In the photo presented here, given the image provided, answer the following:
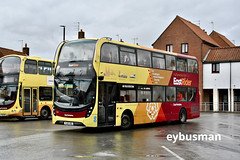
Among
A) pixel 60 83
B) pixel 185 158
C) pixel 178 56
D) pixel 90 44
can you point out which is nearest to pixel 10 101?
pixel 60 83

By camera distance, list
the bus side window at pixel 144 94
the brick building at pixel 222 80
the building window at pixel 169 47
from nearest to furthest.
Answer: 1. the bus side window at pixel 144 94
2. the brick building at pixel 222 80
3. the building window at pixel 169 47

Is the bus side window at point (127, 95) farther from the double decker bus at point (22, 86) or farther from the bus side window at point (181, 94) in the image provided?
the double decker bus at point (22, 86)

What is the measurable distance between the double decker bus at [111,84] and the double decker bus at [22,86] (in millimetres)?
8140

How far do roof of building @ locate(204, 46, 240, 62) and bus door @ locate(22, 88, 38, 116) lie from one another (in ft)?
88.1

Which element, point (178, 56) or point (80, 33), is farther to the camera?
point (80, 33)

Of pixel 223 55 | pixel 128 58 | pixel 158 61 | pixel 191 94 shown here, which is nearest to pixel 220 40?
pixel 223 55

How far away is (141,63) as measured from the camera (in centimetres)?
1845

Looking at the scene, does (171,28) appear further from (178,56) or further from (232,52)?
(178,56)

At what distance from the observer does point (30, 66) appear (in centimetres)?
Answer: 2422

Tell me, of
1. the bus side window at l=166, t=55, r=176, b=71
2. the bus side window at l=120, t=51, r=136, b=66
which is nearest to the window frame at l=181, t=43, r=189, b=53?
the bus side window at l=166, t=55, r=176, b=71

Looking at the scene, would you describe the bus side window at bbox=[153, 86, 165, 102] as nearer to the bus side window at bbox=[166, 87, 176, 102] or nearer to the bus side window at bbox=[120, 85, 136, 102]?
the bus side window at bbox=[166, 87, 176, 102]

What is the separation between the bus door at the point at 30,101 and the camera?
23.9m

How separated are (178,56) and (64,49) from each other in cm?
840

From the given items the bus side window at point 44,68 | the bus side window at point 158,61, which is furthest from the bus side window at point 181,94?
the bus side window at point 44,68
